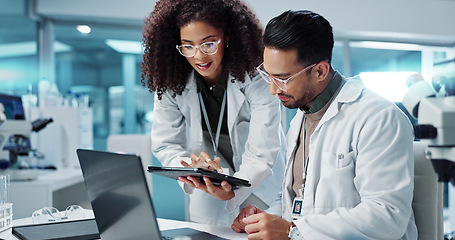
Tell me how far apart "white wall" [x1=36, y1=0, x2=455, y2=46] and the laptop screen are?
139 inches

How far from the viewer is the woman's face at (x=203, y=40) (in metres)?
1.50

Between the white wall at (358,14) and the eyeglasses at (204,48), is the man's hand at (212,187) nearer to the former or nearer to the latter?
the eyeglasses at (204,48)

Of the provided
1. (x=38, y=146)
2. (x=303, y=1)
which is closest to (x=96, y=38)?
(x=38, y=146)

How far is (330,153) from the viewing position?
1.19m

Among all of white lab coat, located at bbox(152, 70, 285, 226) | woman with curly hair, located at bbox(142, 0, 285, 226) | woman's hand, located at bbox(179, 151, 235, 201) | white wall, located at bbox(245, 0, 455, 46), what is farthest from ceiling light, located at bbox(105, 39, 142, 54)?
woman's hand, located at bbox(179, 151, 235, 201)

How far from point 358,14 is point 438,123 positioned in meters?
4.44

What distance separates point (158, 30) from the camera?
168cm

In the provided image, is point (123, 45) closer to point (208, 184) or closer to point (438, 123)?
point (208, 184)

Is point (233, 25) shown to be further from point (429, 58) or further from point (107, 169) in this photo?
point (429, 58)

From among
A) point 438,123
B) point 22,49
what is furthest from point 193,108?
point 22,49

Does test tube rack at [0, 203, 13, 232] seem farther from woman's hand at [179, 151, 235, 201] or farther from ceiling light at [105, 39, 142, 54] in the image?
ceiling light at [105, 39, 142, 54]

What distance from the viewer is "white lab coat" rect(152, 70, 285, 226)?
1574 millimetres

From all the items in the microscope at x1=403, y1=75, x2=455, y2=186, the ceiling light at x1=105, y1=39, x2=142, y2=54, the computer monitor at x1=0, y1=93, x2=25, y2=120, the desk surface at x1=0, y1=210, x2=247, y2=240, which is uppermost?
the ceiling light at x1=105, y1=39, x2=142, y2=54

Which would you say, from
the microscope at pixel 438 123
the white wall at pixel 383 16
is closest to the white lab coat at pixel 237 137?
the microscope at pixel 438 123
